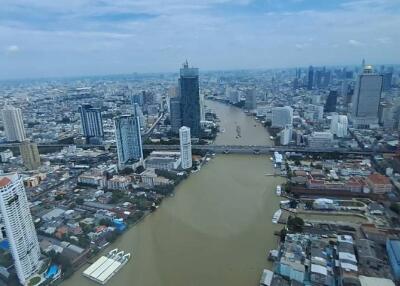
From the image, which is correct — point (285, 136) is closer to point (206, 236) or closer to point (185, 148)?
point (185, 148)

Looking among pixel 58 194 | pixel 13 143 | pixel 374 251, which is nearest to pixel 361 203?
pixel 374 251

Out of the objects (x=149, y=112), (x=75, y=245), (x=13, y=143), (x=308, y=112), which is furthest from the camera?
(x=149, y=112)

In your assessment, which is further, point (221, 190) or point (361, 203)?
point (221, 190)

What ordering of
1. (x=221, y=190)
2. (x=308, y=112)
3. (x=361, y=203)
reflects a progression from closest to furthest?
(x=361, y=203)
(x=221, y=190)
(x=308, y=112)

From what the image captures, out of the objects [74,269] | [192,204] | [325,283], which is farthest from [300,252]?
[74,269]

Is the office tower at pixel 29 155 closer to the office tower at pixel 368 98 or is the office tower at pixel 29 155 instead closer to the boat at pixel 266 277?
the boat at pixel 266 277

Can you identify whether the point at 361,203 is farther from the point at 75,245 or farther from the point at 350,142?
the point at 75,245

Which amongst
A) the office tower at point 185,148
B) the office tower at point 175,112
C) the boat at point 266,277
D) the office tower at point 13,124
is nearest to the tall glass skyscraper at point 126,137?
the office tower at point 185,148
